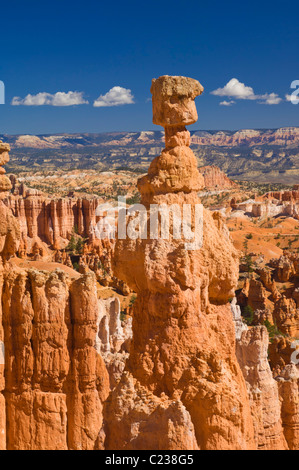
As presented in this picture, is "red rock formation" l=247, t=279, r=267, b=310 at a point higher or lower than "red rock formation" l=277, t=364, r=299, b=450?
higher

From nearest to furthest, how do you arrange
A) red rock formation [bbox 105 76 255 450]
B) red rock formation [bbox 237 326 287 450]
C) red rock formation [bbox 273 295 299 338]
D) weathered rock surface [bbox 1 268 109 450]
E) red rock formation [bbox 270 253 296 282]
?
1. red rock formation [bbox 105 76 255 450]
2. red rock formation [bbox 237 326 287 450]
3. weathered rock surface [bbox 1 268 109 450]
4. red rock formation [bbox 273 295 299 338]
5. red rock formation [bbox 270 253 296 282]

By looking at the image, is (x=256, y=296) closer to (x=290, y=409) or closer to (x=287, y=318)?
(x=287, y=318)

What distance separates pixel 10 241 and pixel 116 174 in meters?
125

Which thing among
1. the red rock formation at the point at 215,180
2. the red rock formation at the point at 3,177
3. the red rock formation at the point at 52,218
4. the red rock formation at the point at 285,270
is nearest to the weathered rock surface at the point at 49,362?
the red rock formation at the point at 3,177

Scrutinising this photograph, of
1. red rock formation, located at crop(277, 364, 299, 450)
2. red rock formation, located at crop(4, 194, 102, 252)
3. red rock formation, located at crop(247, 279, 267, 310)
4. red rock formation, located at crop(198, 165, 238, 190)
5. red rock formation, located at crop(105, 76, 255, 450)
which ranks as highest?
red rock formation, located at crop(198, 165, 238, 190)

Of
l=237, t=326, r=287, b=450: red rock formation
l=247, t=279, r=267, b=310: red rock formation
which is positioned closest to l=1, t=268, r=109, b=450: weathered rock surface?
l=237, t=326, r=287, b=450: red rock formation

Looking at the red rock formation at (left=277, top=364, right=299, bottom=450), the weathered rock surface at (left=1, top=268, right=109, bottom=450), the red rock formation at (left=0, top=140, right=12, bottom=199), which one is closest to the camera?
the weathered rock surface at (left=1, top=268, right=109, bottom=450)

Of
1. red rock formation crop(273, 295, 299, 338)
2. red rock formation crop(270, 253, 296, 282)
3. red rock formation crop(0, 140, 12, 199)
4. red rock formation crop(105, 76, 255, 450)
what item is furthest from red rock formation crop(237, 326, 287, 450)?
red rock formation crop(270, 253, 296, 282)

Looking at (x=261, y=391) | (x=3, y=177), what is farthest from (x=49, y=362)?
(x=3, y=177)

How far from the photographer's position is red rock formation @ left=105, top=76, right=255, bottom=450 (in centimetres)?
655

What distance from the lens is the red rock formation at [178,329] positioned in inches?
258

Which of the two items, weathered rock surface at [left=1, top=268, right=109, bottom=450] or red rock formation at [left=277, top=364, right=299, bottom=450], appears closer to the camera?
weathered rock surface at [left=1, top=268, right=109, bottom=450]

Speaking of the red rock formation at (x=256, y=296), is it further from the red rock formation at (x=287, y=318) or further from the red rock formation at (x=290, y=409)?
the red rock formation at (x=290, y=409)

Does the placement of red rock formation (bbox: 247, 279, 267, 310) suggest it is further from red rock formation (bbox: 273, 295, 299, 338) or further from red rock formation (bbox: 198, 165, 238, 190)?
red rock formation (bbox: 198, 165, 238, 190)
